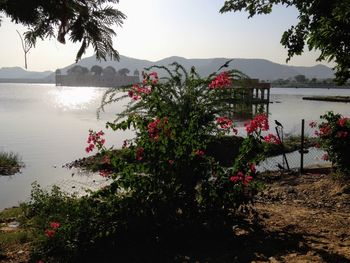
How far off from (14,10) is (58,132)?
42.1 meters

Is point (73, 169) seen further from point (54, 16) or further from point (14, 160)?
point (54, 16)

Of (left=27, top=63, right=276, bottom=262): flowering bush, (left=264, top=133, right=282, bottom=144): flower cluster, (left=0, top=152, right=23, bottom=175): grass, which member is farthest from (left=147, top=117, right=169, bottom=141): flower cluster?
(left=0, top=152, right=23, bottom=175): grass

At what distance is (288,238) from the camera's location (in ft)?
18.3

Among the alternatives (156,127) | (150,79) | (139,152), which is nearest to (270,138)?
(156,127)

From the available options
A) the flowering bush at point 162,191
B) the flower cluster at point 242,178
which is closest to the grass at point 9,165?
the flowering bush at point 162,191

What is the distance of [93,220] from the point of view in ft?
17.0

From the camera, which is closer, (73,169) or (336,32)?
(336,32)

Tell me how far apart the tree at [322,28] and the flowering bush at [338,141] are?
3.76 ft

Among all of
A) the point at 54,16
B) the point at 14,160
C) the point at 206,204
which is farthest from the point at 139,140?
the point at 14,160

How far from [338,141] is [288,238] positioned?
16.6ft

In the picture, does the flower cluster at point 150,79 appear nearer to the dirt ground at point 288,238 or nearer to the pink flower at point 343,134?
the dirt ground at point 288,238

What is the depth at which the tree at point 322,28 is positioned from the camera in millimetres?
6691

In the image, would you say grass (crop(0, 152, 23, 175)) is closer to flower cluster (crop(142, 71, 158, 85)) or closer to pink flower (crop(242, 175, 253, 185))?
flower cluster (crop(142, 71, 158, 85))

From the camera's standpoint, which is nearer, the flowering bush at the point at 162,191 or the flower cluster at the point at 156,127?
the flowering bush at the point at 162,191
